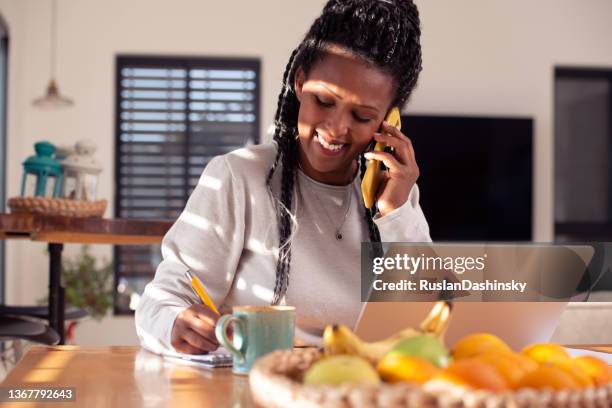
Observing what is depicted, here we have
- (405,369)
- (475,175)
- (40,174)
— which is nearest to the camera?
(405,369)

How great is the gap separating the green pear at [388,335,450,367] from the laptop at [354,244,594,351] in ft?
0.88

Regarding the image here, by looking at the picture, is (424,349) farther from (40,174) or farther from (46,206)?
(40,174)

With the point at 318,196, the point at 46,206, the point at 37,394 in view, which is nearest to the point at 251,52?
the point at 46,206

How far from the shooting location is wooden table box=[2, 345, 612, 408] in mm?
843

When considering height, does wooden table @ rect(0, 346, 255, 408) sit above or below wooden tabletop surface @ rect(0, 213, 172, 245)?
below

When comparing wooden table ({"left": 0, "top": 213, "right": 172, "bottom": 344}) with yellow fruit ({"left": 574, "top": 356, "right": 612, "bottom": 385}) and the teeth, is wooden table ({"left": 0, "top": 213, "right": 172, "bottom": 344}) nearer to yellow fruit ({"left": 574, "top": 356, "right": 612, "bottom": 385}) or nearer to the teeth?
the teeth

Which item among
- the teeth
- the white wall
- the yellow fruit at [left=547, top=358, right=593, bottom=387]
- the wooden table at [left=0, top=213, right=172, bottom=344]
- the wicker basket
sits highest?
→ the white wall

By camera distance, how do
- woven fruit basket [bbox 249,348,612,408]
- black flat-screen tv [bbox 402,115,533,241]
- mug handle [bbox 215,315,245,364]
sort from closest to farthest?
woven fruit basket [bbox 249,348,612,408], mug handle [bbox 215,315,245,364], black flat-screen tv [bbox 402,115,533,241]

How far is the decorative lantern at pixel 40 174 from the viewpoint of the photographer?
7.95 feet

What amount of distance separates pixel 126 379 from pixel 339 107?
67 cm

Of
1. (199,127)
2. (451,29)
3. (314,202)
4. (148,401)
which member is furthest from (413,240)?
(451,29)

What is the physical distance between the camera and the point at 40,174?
243 centimetres

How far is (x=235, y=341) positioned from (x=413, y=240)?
0.57 m

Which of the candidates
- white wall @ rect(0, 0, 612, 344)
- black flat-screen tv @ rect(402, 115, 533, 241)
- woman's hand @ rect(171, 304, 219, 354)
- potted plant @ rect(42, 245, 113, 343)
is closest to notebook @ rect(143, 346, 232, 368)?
woman's hand @ rect(171, 304, 219, 354)
